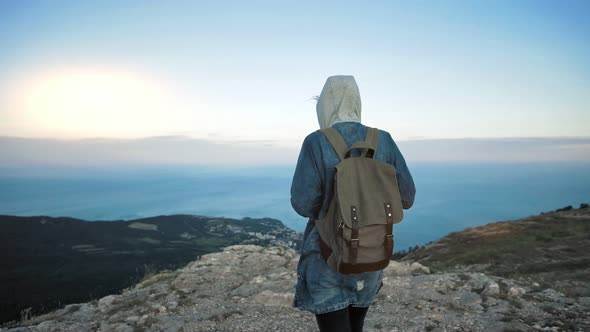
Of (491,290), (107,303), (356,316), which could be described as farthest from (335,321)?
(107,303)

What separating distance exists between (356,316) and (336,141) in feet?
5.10

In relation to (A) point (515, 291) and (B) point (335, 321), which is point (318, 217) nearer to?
(B) point (335, 321)

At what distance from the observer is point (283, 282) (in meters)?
9.36

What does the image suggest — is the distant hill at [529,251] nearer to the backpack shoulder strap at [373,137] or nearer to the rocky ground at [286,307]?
the rocky ground at [286,307]

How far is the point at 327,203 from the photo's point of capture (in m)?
2.71

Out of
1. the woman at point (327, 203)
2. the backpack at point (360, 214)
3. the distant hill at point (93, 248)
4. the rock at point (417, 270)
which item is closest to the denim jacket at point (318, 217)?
the woman at point (327, 203)

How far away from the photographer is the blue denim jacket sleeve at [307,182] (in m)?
2.70

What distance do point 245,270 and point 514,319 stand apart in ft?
24.3

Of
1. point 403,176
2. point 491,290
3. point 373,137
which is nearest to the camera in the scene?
point 373,137

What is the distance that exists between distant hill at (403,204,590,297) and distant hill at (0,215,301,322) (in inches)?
1763

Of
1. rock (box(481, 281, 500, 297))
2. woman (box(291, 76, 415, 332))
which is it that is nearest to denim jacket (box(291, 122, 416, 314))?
woman (box(291, 76, 415, 332))

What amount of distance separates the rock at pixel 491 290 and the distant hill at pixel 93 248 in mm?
52786

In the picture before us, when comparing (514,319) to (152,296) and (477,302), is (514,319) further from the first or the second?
(152,296)

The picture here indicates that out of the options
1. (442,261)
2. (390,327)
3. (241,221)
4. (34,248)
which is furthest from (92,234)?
(390,327)
